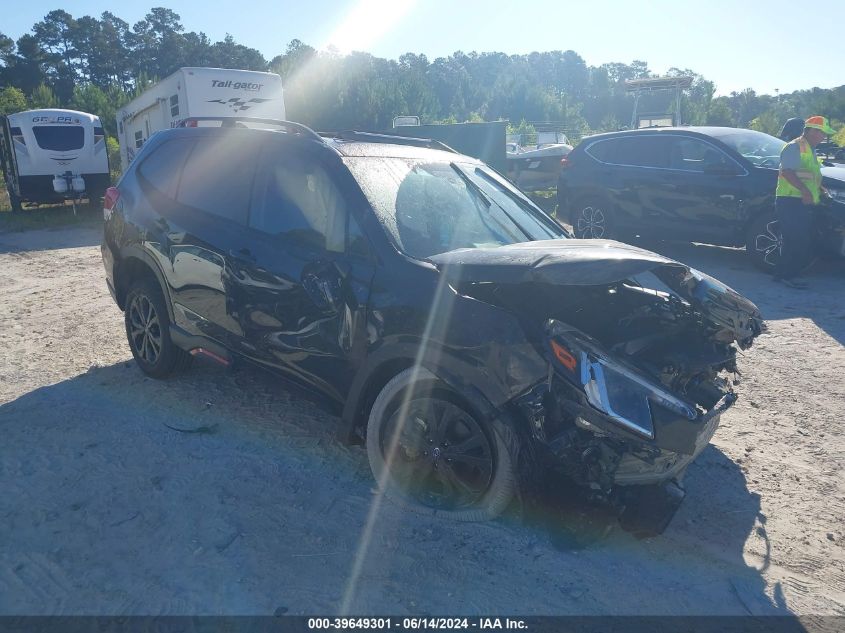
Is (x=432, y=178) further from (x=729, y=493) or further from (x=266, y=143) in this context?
(x=729, y=493)

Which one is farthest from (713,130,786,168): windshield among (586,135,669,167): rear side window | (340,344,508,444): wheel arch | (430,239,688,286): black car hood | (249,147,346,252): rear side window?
(340,344,508,444): wheel arch

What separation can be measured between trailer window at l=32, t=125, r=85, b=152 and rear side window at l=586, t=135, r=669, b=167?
1383cm

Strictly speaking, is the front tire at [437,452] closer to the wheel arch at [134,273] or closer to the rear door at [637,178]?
the wheel arch at [134,273]

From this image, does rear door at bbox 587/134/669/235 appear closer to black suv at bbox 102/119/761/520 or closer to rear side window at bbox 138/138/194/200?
black suv at bbox 102/119/761/520

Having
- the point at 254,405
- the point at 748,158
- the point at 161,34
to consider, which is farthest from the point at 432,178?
the point at 161,34

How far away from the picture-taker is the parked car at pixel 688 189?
28.4ft

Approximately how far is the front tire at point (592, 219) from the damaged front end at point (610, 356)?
6.81m

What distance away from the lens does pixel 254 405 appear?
4.86 meters

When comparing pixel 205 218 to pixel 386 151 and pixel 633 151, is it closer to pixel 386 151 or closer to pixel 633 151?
pixel 386 151

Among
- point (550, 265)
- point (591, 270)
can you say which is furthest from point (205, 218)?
point (591, 270)

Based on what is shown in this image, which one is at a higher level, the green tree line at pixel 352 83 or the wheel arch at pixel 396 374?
the green tree line at pixel 352 83

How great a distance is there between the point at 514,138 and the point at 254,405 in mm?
32687

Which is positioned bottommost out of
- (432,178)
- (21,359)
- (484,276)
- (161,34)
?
(21,359)

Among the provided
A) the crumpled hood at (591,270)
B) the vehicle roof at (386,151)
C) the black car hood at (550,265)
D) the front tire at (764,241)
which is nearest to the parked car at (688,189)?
the front tire at (764,241)
